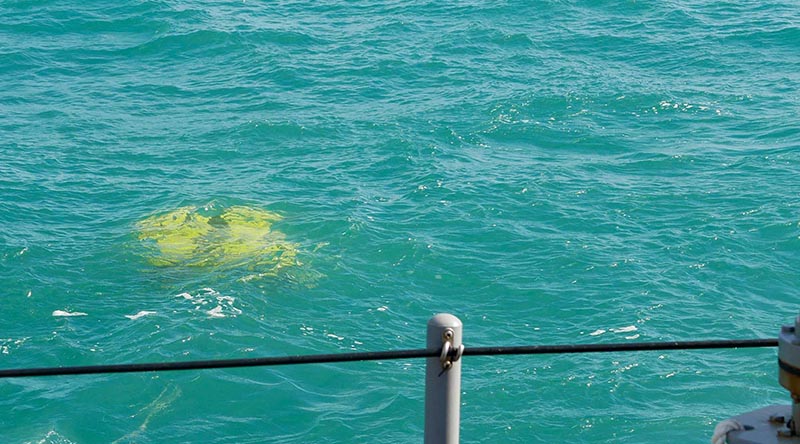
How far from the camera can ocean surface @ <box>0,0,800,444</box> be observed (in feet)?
62.1

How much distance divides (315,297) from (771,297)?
903cm

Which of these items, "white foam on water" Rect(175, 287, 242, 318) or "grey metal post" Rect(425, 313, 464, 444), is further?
"white foam on water" Rect(175, 287, 242, 318)

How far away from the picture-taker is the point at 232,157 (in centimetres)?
2909

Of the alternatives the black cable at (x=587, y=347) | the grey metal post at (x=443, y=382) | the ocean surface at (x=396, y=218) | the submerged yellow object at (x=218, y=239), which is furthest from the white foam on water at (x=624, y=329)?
the grey metal post at (x=443, y=382)

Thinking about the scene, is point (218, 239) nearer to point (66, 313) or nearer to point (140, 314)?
point (140, 314)

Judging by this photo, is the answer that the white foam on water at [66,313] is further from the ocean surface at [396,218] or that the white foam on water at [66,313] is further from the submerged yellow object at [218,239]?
the submerged yellow object at [218,239]

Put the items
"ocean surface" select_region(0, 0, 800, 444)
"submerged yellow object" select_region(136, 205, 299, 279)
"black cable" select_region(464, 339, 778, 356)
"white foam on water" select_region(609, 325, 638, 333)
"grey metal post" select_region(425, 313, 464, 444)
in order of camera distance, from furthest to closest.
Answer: "submerged yellow object" select_region(136, 205, 299, 279) < "white foam on water" select_region(609, 325, 638, 333) < "ocean surface" select_region(0, 0, 800, 444) < "black cable" select_region(464, 339, 778, 356) < "grey metal post" select_region(425, 313, 464, 444)

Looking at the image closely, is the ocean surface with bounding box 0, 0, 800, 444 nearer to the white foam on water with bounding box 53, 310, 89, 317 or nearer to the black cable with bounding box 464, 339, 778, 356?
the white foam on water with bounding box 53, 310, 89, 317

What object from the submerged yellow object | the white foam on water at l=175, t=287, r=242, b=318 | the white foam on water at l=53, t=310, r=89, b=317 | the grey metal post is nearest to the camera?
the grey metal post

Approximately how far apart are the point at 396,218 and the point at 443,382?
21.8 m

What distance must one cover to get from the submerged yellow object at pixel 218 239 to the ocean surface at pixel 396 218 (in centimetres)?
7

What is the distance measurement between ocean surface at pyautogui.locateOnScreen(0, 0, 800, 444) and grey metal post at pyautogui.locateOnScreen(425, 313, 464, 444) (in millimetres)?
14160

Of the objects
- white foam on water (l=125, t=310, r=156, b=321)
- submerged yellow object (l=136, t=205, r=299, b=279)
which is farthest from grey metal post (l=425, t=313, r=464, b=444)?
submerged yellow object (l=136, t=205, r=299, b=279)

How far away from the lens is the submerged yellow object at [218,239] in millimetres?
22938
